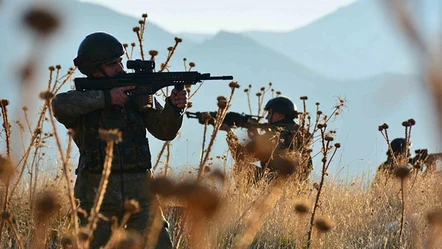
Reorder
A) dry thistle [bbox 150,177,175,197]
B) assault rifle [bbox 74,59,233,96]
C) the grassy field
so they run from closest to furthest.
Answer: dry thistle [bbox 150,177,175,197] → the grassy field → assault rifle [bbox 74,59,233,96]

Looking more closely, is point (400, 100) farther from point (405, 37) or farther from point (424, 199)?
point (424, 199)

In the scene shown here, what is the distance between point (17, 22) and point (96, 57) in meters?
1.98

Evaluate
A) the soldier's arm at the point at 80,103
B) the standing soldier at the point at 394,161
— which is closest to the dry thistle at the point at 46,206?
the soldier's arm at the point at 80,103

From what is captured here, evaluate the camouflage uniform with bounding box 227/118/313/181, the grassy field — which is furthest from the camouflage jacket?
the camouflage uniform with bounding box 227/118/313/181

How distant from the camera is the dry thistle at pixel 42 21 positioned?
5.16ft

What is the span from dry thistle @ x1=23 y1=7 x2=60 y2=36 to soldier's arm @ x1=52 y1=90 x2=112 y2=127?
1.82 meters

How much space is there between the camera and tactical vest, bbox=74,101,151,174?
139 inches

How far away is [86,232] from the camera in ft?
4.86

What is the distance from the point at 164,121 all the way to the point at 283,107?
17.4ft

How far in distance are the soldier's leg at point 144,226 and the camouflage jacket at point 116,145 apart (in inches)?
3.4

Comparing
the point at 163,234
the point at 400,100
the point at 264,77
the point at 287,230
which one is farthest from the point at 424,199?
the point at 264,77

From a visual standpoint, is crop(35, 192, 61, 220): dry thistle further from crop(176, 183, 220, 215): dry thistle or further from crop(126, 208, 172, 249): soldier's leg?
crop(126, 208, 172, 249): soldier's leg

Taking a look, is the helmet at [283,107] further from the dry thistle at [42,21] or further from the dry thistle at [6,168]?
the dry thistle at [42,21]

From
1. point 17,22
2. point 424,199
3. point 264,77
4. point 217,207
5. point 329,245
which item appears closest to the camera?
point 217,207
